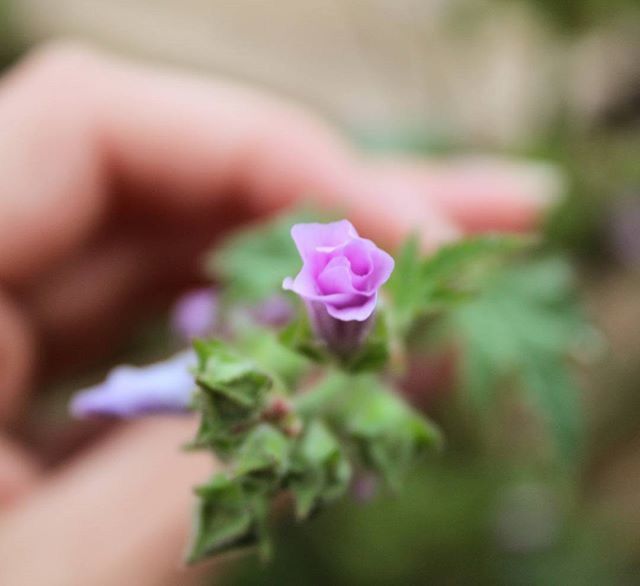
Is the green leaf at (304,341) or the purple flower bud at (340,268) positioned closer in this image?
the purple flower bud at (340,268)

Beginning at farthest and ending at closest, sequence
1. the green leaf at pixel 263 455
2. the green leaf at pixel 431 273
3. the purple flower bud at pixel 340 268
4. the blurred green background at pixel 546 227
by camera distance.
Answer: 1. the blurred green background at pixel 546 227
2. the green leaf at pixel 431 273
3. the green leaf at pixel 263 455
4. the purple flower bud at pixel 340 268

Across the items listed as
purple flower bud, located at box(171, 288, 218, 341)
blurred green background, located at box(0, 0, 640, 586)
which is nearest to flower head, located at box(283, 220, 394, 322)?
purple flower bud, located at box(171, 288, 218, 341)

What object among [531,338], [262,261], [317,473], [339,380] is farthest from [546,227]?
[317,473]

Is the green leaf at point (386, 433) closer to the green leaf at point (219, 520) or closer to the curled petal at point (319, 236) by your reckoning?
the green leaf at point (219, 520)

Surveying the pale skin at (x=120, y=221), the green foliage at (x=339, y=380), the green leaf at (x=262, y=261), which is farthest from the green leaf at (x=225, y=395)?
the pale skin at (x=120, y=221)

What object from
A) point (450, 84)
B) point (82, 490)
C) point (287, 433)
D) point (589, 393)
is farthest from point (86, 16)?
point (287, 433)

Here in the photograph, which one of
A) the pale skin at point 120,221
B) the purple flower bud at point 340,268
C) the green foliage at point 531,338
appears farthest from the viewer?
the pale skin at point 120,221
